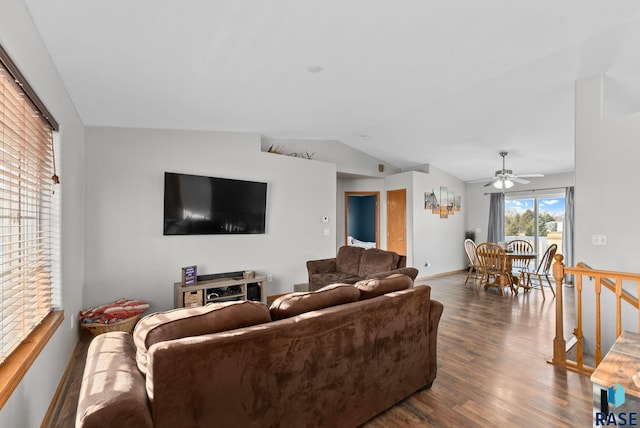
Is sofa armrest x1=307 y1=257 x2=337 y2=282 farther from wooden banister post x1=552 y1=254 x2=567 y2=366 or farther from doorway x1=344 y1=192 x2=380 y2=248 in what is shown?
doorway x1=344 y1=192 x2=380 y2=248

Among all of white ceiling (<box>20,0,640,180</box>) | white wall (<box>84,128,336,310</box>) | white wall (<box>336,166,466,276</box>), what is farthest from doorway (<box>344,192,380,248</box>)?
white ceiling (<box>20,0,640,180</box>)

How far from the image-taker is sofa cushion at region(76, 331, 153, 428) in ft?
3.47

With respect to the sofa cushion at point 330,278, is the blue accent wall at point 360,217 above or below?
above

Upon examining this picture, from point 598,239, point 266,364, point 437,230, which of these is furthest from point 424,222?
point 266,364

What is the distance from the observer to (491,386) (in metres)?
2.38

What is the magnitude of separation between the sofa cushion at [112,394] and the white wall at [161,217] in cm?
272

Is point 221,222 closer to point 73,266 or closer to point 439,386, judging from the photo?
point 73,266

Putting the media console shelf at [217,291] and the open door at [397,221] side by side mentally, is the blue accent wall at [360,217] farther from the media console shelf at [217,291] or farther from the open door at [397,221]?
the media console shelf at [217,291]

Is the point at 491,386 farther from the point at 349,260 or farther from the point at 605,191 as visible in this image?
the point at 349,260

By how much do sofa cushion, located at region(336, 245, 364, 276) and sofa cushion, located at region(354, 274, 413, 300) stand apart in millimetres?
2320

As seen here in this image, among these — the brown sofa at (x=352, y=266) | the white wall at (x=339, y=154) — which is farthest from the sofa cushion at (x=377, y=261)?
the white wall at (x=339, y=154)

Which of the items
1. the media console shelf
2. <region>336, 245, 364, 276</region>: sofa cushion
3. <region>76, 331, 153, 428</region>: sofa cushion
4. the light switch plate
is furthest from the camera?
<region>336, 245, 364, 276</region>: sofa cushion

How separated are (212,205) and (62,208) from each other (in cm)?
200

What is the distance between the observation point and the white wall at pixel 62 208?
151cm
